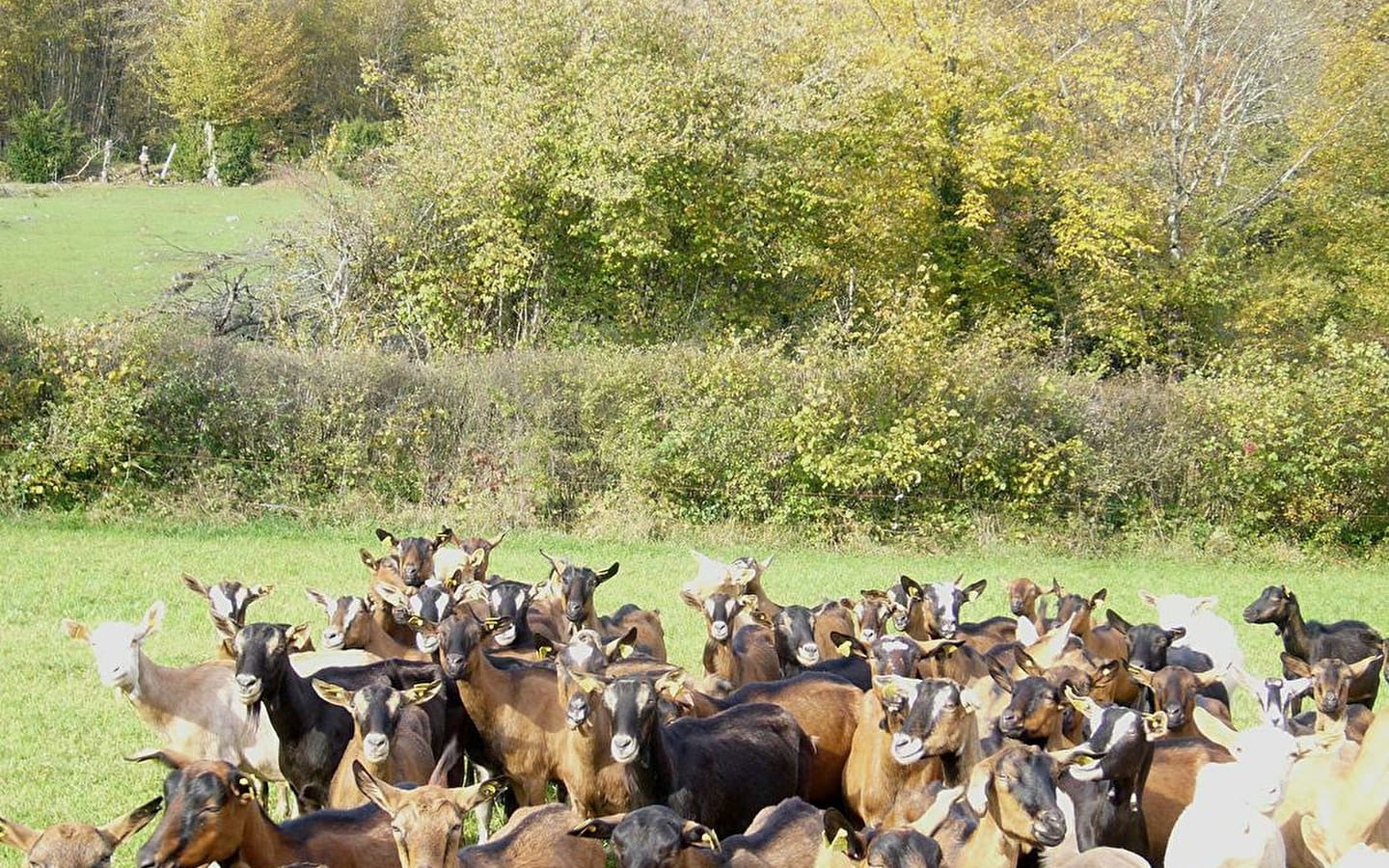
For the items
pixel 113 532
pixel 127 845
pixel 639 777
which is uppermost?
pixel 639 777

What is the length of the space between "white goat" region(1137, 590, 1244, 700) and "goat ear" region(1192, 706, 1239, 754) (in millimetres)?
3128

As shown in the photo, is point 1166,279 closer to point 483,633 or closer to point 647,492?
point 647,492

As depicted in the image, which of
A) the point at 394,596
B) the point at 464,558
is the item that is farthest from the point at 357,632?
the point at 464,558

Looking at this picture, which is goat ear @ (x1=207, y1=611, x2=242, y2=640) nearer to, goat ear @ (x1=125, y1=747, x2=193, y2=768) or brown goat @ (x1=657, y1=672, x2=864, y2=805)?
goat ear @ (x1=125, y1=747, x2=193, y2=768)

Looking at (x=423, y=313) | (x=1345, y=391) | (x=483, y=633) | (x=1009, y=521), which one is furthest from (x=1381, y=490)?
(x=483, y=633)

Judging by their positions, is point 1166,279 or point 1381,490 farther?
point 1166,279

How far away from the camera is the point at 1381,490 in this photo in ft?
76.0

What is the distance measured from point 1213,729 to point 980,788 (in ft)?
7.48

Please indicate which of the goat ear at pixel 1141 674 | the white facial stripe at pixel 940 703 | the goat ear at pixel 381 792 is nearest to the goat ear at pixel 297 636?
the goat ear at pixel 381 792

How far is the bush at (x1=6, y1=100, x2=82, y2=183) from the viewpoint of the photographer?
50719 millimetres

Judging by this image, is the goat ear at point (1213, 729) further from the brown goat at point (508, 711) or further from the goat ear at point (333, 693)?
the goat ear at point (333, 693)

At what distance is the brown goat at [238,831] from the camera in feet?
19.5

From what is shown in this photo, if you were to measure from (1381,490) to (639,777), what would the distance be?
767 inches

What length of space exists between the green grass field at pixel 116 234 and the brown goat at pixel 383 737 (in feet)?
77.4
